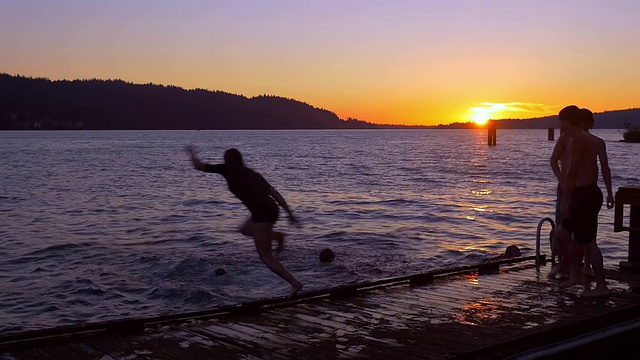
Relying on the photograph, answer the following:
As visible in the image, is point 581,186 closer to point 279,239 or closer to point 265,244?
point 279,239

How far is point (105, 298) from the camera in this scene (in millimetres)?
13500

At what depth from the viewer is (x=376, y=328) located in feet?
22.7

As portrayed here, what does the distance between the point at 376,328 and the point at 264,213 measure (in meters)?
1.86

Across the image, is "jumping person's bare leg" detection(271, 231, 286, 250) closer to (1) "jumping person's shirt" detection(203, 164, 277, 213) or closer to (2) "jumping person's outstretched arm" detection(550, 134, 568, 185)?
(1) "jumping person's shirt" detection(203, 164, 277, 213)

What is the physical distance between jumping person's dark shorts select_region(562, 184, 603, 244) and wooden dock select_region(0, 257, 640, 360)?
2.59 feet

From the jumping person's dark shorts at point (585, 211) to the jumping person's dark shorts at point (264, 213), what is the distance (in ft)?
11.1

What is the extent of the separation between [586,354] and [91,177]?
49.5 m

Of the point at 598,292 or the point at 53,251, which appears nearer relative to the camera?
the point at 598,292

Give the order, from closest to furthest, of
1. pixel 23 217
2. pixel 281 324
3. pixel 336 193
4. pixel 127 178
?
1. pixel 281 324
2. pixel 23 217
3. pixel 336 193
4. pixel 127 178

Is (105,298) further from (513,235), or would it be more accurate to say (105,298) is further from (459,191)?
(459,191)

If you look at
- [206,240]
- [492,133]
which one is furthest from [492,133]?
[206,240]

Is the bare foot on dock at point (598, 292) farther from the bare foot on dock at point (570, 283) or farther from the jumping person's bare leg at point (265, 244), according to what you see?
the jumping person's bare leg at point (265, 244)

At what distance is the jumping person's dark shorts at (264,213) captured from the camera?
307 inches

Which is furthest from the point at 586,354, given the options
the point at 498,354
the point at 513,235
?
the point at 513,235
